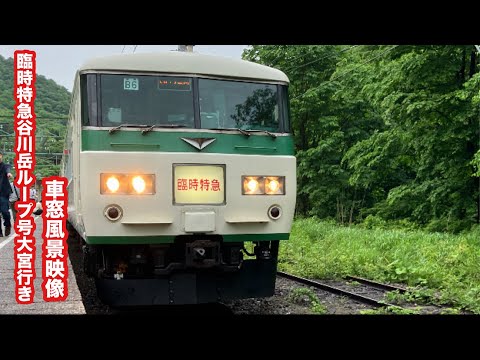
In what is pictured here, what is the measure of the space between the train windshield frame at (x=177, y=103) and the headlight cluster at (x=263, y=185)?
21.1 inches

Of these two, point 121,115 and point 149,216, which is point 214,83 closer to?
point 121,115

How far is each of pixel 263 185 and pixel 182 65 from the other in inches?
56.9

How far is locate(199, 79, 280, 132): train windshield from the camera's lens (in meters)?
6.33

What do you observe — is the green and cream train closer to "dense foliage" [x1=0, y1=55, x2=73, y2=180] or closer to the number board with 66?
the number board with 66


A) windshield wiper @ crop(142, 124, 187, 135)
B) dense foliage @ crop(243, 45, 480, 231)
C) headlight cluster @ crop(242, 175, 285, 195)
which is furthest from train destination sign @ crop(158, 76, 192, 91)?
dense foliage @ crop(243, 45, 480, 231)

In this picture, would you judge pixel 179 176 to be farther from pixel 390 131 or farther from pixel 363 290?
pixel 390 131

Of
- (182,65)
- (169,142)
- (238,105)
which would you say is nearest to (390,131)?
(238,105)

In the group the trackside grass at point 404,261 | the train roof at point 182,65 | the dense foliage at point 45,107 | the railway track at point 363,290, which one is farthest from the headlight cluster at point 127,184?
the dense foliage at point 45,107

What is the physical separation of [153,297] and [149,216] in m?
0.80

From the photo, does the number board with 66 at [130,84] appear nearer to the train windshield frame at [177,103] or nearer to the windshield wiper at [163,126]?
the train windshield frame at [177,103]

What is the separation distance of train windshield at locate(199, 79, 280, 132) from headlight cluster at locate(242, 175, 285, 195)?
1.76ft

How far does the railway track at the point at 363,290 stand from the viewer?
7.44 m

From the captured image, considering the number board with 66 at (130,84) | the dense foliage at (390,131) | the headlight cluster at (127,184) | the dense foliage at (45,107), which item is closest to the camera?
the headlight cluster at (127,184)
